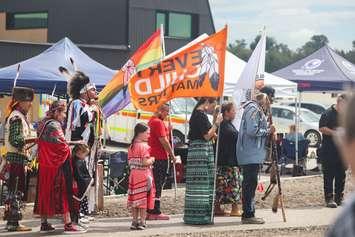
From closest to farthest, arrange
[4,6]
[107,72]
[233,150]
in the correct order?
[233,150], [107,72], [4,6]

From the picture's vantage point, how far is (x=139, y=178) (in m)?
9.63

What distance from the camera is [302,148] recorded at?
18.8 metres

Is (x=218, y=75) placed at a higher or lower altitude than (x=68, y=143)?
higher

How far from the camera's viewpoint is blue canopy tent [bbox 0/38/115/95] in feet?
48.1

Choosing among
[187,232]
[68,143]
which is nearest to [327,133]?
[187,232]

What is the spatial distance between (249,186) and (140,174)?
1.51 metres

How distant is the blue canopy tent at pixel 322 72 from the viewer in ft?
61.5

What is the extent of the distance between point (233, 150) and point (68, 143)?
2652mm

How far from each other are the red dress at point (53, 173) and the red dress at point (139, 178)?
0.86 meters

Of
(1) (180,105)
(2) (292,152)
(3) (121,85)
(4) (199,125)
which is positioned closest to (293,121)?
(1) (180,105)

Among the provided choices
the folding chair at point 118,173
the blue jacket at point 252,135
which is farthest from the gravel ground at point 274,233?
the folding chair at point 118,173

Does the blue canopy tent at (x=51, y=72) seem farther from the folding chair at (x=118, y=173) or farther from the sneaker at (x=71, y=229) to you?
the sneaker at (x=71, y=229)

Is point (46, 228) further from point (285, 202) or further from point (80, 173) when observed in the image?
point (285, 202)

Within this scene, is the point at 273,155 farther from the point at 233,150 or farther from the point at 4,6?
the point at 4,6
